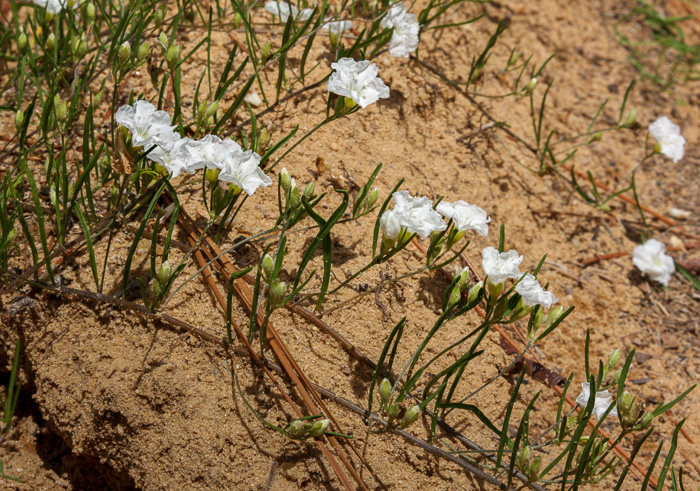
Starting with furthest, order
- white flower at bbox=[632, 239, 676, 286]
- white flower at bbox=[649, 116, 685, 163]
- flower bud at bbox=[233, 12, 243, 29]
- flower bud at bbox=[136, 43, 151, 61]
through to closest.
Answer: white flower at bbox=[649, 116, 685, 163]
white flower at bbox=[632, 239, 676, 286]
flower bud at bbox=[233, 12, 243, 29]
flower bud at bbox=[136, 43, 151, 61]

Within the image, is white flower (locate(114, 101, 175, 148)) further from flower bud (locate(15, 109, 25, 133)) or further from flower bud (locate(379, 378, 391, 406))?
flower bud (locate(379, 378, 391, 406))

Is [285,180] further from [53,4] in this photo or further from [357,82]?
[53,4]

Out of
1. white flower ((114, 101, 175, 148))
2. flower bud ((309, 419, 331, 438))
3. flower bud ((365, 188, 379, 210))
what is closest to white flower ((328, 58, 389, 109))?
flower bud ((365, 188, 379, 210))

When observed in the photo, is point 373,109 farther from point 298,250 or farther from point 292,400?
point 292,400

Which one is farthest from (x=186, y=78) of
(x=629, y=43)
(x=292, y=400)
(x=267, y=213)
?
(x=629, y=43)

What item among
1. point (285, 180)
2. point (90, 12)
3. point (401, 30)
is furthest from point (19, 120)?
point (401, 30)

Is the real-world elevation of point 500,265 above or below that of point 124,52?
below
